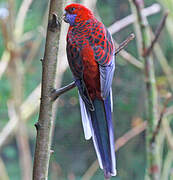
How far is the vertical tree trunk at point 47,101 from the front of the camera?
63 centimetres

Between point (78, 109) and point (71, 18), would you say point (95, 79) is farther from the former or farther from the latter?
point (78, 109)

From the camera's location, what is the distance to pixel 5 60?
1488mm

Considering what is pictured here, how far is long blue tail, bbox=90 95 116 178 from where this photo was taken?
A: 0.76 m

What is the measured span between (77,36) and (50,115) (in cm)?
33

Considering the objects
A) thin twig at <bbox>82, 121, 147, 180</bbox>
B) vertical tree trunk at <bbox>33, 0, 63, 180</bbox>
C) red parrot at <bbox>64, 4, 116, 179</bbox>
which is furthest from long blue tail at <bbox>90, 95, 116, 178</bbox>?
thin twig at <bbox>82, 121, 147, 180</bbox>

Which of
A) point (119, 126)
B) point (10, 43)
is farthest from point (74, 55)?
point (119, 126)

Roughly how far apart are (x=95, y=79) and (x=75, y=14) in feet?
0.78

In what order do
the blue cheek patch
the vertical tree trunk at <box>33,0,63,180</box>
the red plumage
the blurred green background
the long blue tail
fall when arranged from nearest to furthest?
the vertical tree trunk at <box>33,0,63,180</box> → the long blue tail → the red plumage → the blue cheek patch → the blurred green background

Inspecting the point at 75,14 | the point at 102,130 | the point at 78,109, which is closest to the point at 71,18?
the point at 75,14

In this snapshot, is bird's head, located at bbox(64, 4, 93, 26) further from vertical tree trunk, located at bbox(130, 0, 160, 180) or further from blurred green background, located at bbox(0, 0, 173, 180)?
blurred green background, located at bbox(0, 0, 173, 180)

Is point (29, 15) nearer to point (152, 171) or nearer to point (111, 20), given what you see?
point (111, 20)

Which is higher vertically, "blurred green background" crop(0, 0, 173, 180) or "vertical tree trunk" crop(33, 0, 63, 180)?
"vertical tree trunk" crop(33, 0, 63, 180)

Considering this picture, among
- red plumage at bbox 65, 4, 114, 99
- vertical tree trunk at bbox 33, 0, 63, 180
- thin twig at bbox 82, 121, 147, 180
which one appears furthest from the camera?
thin twig at bbox 82, 121, 147, 180

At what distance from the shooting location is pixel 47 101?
657mm
